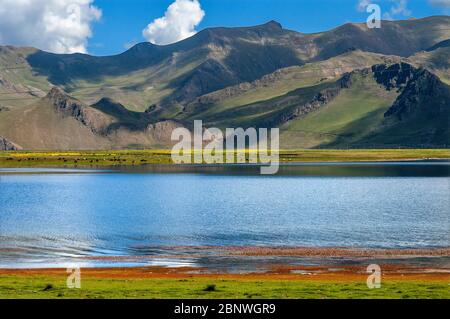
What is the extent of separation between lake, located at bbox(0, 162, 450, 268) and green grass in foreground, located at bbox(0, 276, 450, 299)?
1417 centimetres

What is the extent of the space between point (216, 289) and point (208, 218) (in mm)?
51930

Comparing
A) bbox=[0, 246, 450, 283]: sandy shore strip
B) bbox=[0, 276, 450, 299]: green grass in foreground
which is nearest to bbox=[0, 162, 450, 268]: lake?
bbox=[0, 246, 450, 283]: sandy shore strip

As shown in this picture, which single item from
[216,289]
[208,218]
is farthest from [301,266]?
[208,218]

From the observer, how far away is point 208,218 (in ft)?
303

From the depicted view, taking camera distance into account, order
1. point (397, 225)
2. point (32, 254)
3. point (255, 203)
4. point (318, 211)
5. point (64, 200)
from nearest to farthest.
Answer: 1. point (32, 254)
2. point (397, 225)
3. point (318, 211)
4. point (255, 203)
5. point (64, 200)

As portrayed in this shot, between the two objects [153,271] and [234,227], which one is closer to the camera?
[153,271]

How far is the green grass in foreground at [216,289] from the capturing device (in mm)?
37969

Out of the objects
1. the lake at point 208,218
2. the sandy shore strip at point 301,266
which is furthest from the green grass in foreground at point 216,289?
the lake at point 208,218

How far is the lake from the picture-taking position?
68312mm

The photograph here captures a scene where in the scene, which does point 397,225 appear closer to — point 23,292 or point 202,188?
point 23,292

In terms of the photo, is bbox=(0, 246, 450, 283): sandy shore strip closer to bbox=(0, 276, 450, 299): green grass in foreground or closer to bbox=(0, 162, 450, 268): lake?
bbox=(0, 162, 450, 268): lake

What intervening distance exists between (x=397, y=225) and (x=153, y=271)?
37.0 metres
